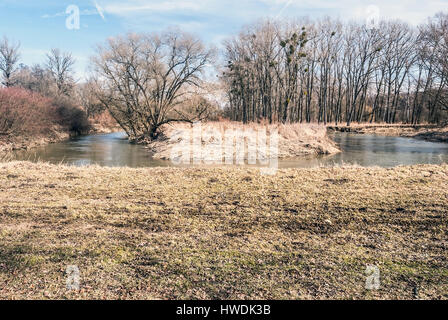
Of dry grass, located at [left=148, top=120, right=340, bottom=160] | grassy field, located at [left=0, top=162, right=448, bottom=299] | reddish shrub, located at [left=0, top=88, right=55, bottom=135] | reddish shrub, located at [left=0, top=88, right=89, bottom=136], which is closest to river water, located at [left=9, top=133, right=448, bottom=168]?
dry grass, located at [left=148, top=120, right=340, bottom=160]

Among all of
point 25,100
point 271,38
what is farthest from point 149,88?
point 271,38

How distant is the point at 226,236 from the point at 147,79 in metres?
24.3

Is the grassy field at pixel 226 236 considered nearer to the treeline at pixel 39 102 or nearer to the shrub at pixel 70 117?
the treeline at pixel 39 102

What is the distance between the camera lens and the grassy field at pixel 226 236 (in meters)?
3.43

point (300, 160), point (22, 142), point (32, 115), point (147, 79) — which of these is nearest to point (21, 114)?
point (32, 115)

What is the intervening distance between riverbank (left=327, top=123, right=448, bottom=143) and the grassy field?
23109 millimetres

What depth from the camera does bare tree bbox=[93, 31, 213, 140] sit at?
2578 cm

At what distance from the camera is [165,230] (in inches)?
201

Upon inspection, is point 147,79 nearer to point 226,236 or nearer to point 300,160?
point 300,160

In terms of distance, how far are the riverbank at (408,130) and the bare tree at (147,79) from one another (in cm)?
1944

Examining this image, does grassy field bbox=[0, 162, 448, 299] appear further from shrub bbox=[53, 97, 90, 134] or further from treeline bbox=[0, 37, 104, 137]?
shrub bbox=[53, 97, 90, 134]

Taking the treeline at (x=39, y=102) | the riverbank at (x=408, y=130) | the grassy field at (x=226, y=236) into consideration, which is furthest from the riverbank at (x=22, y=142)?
the riverbank at (x=408, y=130)

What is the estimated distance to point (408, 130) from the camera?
114 feet
